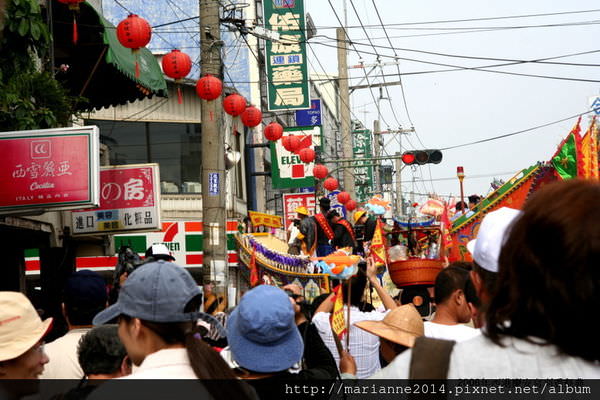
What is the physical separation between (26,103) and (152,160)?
16.1 m

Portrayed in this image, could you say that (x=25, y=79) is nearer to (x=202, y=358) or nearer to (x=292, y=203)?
(x=202, y=358)

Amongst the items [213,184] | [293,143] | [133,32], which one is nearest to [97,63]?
[133,32]

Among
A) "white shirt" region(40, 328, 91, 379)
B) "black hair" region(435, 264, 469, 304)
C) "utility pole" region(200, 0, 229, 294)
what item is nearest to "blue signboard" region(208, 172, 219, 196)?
"utility pole" region(200, 0, 229, 294)

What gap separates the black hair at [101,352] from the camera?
3.91 m

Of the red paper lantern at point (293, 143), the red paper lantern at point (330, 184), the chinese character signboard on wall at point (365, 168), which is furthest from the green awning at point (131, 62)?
the chinese character signboard on wall at point (365, 168)

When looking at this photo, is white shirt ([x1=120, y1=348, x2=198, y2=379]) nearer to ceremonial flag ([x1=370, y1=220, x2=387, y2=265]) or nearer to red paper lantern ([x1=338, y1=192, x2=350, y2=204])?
ceremonial flag ([x1=370, y1=220, x2=387, y2=265])

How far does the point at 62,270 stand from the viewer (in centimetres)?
1263

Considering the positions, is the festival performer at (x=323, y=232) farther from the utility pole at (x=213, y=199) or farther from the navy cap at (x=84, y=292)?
the navy cap at (x=84, y=292)

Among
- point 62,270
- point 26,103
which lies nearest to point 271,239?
point 62,270

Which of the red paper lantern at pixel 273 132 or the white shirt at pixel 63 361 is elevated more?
the red paper lantern at pixel 273 132

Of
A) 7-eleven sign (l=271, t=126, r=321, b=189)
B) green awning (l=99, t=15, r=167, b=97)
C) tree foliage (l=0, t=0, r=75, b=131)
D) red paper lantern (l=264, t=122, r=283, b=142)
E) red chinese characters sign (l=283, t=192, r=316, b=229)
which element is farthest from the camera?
red chinese characters sign (l=283, t=192, r=316, b=229)

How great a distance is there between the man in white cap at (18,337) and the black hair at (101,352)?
12.4 inches

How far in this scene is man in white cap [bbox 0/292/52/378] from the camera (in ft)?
11.5

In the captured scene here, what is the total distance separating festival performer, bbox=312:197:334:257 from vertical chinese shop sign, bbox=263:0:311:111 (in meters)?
10.2
